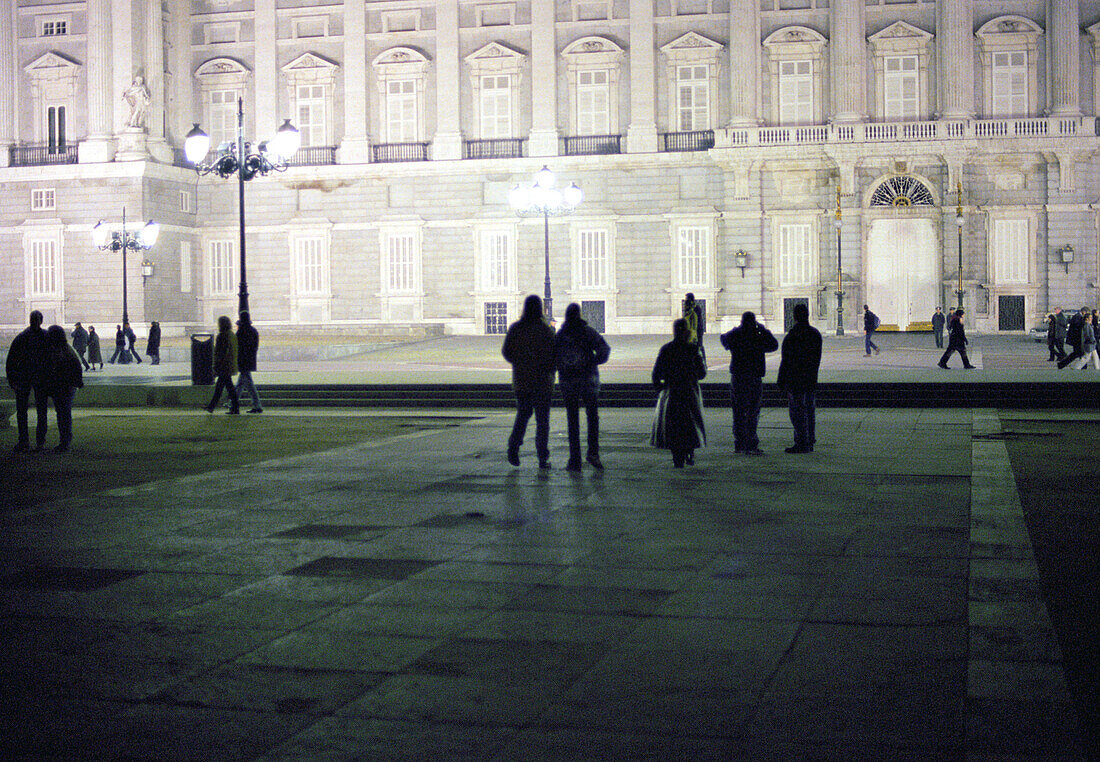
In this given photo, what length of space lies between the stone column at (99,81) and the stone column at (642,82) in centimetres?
1967

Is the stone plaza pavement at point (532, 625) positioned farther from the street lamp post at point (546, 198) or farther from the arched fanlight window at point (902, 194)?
the arched fanlight window at point (902, 194)

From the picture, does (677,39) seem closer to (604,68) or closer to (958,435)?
(604,68)

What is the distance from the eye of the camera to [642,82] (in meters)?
44.8

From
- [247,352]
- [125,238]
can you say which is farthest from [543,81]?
[247,352]

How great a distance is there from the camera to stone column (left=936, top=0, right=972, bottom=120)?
4244cm

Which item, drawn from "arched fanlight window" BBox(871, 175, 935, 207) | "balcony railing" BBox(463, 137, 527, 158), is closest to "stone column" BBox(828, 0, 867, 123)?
"arched fanlight window" BBox(871, 175, 935, 207)

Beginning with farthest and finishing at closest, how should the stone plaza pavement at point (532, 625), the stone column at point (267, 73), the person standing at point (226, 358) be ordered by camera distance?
1. the stone column at point (267, 73)
2. the person standing at point (226, 358)
3. the stone plaza pavement at point (532, 625)

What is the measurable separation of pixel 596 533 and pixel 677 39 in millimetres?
38827

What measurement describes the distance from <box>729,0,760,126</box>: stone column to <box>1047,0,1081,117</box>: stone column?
33.2ft

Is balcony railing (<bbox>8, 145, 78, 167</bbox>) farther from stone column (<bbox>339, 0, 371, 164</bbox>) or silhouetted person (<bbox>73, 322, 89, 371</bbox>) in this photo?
silhouetted person (<bbox>73, 322, 89, 371</bbox>)

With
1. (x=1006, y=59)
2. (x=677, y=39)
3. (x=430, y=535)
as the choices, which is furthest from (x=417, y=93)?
(x=430, y=535)

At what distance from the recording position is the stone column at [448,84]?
4625 cm

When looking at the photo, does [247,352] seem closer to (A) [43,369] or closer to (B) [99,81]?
(A) [43,369]

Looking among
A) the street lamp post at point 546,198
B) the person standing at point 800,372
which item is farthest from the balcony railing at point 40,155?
the person standing at point 800,372
